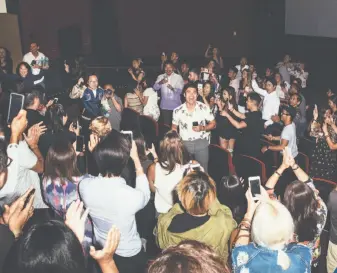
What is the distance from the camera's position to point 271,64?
1295 centimetres

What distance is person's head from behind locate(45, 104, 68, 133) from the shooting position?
441 centimetres

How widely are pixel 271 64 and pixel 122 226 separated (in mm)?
11184

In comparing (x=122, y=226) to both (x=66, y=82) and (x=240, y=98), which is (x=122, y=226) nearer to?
(x=240, y=98)

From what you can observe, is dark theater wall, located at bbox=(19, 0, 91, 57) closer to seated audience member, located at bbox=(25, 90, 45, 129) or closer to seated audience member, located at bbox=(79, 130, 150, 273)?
seated audience member, located at bbox=(25, 90, 45, 129)

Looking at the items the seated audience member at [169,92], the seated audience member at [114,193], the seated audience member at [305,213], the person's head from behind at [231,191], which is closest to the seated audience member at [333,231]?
the seated audience member at [305,213]

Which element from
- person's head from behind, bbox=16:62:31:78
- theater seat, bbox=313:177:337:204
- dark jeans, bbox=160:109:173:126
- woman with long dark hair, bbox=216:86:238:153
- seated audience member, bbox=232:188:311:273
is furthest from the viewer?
dark jeans, bbox=160:109:173:126

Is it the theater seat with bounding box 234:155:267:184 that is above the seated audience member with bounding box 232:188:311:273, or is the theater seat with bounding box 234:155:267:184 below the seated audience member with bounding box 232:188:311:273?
below

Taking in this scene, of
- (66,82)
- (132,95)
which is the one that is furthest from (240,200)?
(66,82)

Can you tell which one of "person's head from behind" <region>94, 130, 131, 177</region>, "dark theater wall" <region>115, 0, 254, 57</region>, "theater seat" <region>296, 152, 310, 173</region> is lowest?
"theater seat" <region>296, 152, 310, 173</region>

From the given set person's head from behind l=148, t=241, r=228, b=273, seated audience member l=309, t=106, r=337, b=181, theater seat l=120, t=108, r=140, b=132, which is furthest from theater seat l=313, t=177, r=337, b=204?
theater seat l=120, t=108, r=140, b=132

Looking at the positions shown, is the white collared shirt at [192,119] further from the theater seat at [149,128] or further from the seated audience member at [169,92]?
the seated audience member at [169,92]

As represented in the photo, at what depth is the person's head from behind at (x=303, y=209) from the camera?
2.61 m

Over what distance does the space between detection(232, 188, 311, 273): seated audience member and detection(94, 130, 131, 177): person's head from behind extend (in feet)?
2.83

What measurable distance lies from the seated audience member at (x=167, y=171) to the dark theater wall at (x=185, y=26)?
9.27m
